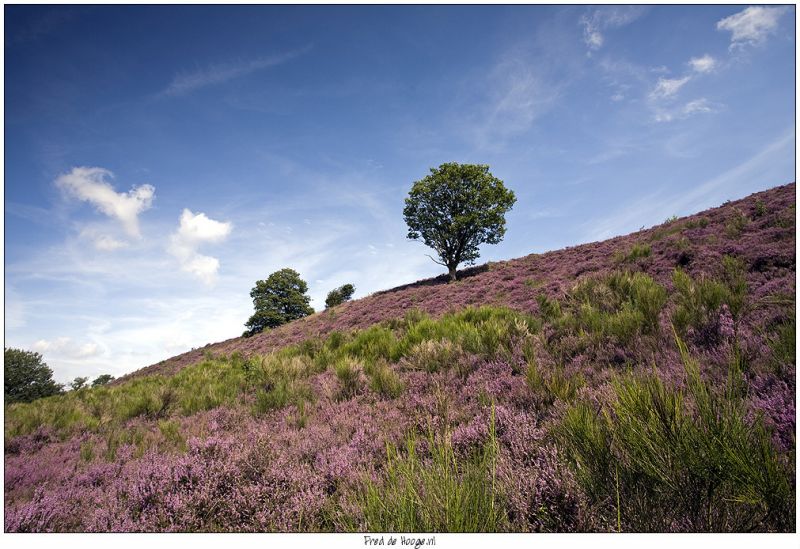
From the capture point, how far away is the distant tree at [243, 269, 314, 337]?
113 feet

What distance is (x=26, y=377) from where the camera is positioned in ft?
98.3

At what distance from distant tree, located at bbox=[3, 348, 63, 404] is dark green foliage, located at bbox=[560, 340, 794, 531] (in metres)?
42.8

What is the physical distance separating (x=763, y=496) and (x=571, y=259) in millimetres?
17362

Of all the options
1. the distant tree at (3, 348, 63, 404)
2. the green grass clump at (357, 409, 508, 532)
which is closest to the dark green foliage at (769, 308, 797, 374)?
the green grass clump at (357, 409, 508, 532)

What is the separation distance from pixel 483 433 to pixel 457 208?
24.3m

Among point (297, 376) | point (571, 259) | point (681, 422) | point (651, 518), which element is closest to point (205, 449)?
point (297, 376)

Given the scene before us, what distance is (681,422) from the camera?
1.53 meters

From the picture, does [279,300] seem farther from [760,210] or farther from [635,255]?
[760,210]

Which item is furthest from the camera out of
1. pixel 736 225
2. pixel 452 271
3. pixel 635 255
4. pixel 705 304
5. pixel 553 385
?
pixel 452 271

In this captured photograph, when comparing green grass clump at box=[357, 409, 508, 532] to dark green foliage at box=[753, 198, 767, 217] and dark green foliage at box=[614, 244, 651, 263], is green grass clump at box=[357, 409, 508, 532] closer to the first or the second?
dark green foliage at box=[614, 244, 651, 263]

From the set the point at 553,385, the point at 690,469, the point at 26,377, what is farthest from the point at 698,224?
the point at 26,377

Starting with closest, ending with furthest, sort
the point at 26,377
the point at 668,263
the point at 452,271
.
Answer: the point at 668,263 < the point at 452,271 < the point at 26,377

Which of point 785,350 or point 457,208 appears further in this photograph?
point 457,208
